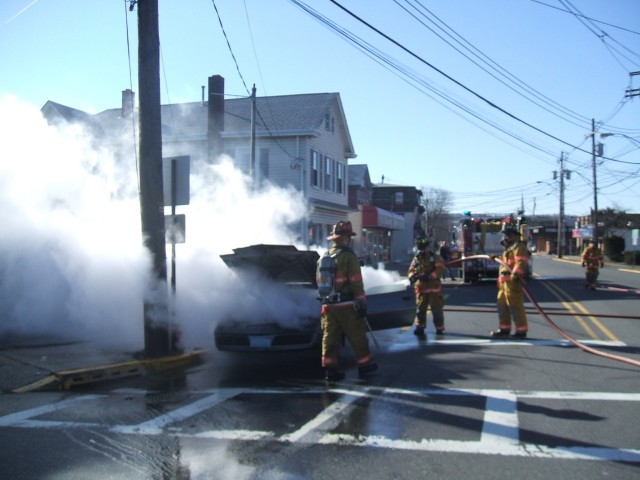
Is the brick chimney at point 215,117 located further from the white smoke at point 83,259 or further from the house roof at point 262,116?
the white smoke at point 83,259

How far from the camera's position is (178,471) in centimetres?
408

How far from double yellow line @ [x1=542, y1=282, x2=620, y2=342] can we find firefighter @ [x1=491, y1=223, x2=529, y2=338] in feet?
4.04

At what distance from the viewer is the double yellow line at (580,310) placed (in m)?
9.56

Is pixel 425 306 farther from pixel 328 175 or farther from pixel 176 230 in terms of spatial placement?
pixel 328 175

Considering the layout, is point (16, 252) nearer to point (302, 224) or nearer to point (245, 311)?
point (245, 311)

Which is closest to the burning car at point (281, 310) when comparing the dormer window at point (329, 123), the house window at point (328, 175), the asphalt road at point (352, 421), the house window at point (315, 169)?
the asphalt road at point (352, 421)

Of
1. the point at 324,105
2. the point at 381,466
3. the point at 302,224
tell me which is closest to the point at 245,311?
the point at 381,466

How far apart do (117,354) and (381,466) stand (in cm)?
506

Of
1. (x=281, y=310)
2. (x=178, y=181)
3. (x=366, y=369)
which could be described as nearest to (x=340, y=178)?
(x=178, y=181)

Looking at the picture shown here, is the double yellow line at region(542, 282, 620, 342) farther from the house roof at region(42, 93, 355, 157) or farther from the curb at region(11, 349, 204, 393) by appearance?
the house roof at region(42, 93, 355, 157)

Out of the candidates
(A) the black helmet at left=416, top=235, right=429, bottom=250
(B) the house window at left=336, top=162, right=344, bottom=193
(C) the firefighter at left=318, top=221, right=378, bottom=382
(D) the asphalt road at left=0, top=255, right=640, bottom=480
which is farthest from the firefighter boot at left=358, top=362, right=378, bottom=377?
(B) the house window at left=336, top=162, right=344, bottom=193

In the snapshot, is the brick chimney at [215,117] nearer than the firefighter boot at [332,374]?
No

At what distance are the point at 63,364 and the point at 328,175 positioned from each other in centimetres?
2053

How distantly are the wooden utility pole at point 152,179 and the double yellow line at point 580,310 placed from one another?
674cm
